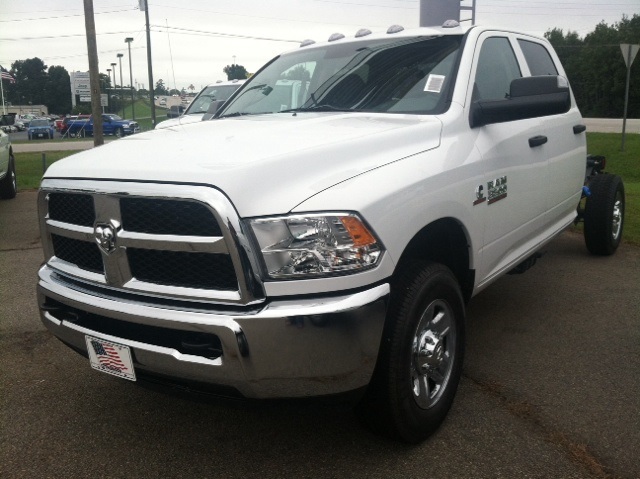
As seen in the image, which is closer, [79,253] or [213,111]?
[79,253]

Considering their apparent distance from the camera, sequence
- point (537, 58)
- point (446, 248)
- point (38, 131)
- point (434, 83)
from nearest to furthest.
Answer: point (446, 248) < point (434, 83) < point (537, 58) < point (38, 131)

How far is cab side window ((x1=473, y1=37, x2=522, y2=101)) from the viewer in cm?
360

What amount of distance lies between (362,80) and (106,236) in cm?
Answer: 181

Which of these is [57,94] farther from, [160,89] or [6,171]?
[6,171]

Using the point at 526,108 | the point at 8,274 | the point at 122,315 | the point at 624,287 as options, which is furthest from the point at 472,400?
the point at 8,274

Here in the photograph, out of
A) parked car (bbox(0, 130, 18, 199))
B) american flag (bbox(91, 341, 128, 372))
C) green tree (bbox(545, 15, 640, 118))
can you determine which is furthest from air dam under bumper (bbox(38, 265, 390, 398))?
green tree (bbox(545, 15, 640, 118))

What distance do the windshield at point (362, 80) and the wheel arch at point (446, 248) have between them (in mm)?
635

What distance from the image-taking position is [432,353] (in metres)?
2.75

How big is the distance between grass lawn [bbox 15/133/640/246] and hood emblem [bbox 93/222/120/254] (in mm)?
5738

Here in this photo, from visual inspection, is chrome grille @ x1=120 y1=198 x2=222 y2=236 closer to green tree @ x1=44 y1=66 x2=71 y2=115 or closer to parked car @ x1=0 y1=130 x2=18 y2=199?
parked car @ x1=0 y1=130 x2=18 y2=199

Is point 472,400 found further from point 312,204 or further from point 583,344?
point 312,204

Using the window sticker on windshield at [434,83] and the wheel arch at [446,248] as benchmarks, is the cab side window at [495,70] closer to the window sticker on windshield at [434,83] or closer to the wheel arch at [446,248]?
the window sticker on windshield at [434,83]

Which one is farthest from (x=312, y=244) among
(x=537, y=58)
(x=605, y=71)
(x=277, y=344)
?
(x=605, y=71)

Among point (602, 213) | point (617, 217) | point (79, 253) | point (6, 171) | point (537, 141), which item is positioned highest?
point (537, 141)
